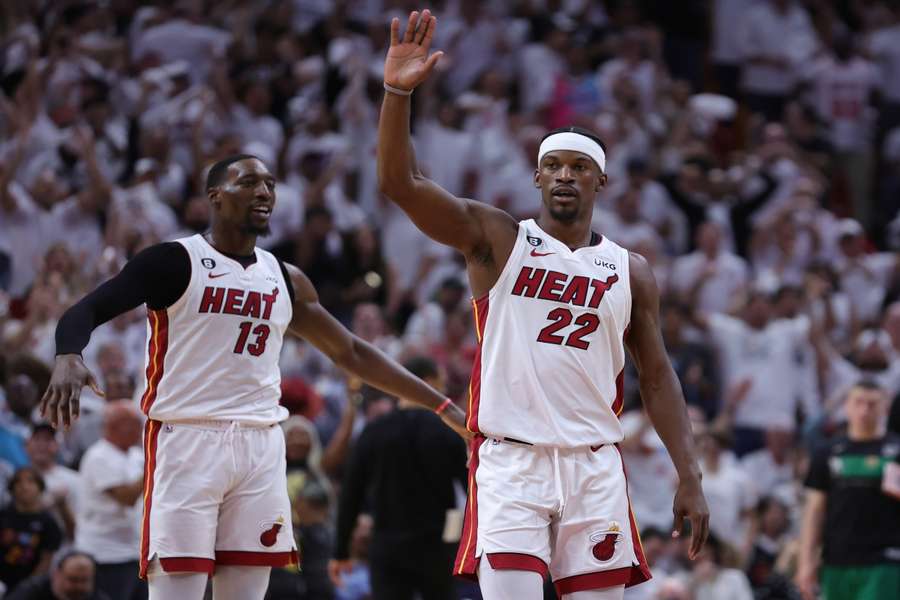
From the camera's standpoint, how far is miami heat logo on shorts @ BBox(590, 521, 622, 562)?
20.9ft

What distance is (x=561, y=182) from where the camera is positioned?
6652mm

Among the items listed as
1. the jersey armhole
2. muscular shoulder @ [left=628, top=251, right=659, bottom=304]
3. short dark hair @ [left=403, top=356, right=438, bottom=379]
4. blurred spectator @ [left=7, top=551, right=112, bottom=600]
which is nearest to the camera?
muscular shoulder @ [left=628, top=251, right=659, bottom=304]

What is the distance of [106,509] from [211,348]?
3502mm

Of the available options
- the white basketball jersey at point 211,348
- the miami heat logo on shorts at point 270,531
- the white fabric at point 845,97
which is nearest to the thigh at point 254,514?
the miami heat logo on shorts at point 270,531

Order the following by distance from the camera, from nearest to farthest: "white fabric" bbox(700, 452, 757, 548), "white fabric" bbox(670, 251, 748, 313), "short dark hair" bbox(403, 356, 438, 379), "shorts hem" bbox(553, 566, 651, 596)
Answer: "shorts hem" bbox(553, 566, 651, 596), "short dark hair" bbox(403, 356, 438, 379), "white fabric" bbox(700, 452, 757, 548), "white fabric" bbox(670, 251, 748, 313)

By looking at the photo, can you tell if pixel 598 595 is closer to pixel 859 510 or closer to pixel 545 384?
pixel 545 384

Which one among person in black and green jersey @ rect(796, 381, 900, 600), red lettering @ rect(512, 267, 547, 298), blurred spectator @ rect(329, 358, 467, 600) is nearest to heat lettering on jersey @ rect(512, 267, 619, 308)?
red lettering @ rect(512, 267, 547, 298)

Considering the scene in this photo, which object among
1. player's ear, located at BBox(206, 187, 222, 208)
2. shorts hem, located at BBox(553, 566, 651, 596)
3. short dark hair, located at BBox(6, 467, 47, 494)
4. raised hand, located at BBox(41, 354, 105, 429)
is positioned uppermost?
player's ear, located at BBox(206, 187, 222, 208)

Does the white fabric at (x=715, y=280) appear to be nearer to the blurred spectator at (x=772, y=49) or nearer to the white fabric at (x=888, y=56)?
the blurred spectator at (x=772, y=49)

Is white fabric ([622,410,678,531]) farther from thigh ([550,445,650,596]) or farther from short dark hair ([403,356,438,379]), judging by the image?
thigh ([550,445,650,596])

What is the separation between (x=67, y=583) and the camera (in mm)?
9461

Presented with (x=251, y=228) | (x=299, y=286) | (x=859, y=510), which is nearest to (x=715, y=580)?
(x=859, y=510)

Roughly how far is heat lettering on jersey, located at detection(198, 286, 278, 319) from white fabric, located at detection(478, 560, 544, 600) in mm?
1792

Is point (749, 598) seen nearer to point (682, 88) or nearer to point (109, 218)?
point (109, 218)
